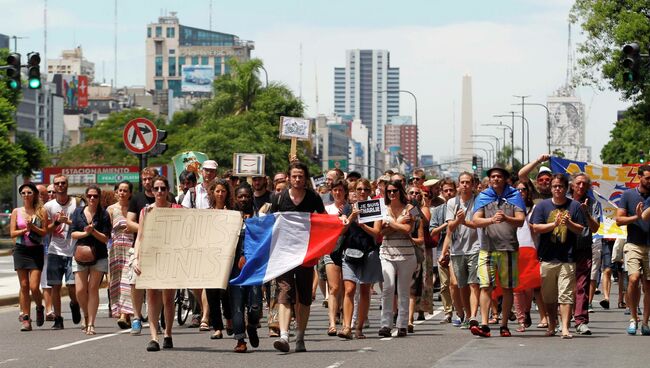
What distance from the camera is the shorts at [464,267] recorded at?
56.7 ft

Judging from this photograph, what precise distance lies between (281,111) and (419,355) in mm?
72511

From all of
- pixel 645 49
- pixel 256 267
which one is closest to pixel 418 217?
pixel 256 267

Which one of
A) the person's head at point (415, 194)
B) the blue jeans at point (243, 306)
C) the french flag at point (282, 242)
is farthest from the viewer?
the person's head at point (415, 194)

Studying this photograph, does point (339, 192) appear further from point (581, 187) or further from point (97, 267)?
point (97, 267)

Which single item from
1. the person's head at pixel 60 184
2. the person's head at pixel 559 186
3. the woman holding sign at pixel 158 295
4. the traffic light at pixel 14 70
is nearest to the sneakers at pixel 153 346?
the woman holding sign at pixel 158 295

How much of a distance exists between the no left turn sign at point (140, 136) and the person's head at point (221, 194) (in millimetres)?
9032

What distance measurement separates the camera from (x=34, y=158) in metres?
78.1

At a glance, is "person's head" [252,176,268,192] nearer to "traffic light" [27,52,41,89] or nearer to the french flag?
the french flag

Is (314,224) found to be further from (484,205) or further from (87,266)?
(87,266)

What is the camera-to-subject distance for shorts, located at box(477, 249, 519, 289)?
53.2ft

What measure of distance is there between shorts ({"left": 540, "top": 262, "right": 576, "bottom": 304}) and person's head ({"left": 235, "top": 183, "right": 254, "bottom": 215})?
3341mm

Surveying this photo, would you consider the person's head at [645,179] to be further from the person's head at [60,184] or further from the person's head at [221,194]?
the person's head at [60,184]

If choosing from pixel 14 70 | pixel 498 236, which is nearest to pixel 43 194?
pixel 498 236

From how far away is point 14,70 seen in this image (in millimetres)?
29172
